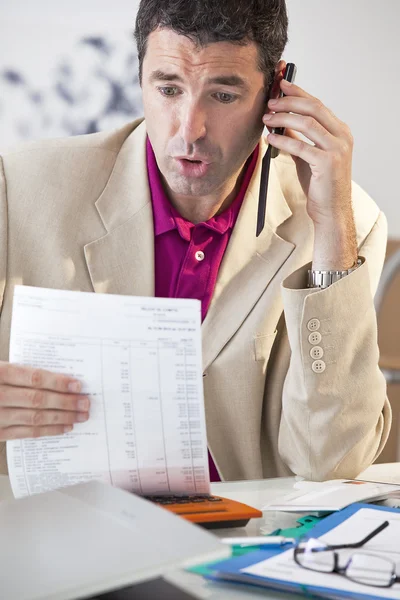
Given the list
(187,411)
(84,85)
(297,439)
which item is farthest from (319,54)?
(187,411)

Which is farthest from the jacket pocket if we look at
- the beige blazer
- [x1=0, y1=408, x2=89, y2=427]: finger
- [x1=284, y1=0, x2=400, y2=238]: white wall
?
[x1=284, y1=0, x2=400, y2=238]: white wall

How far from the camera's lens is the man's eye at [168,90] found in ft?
4.56

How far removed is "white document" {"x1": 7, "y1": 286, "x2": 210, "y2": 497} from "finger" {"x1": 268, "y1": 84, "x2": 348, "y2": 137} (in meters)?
0.64

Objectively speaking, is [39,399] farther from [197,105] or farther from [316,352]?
[197,105]

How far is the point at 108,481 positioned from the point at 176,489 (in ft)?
0.30

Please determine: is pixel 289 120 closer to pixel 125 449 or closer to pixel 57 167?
pixel 57 167

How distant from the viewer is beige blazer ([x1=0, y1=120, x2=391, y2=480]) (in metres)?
1.32

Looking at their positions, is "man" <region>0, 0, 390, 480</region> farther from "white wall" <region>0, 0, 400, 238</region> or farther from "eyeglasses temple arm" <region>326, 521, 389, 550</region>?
"white wall" <region>0, 0, 400, 238</region>

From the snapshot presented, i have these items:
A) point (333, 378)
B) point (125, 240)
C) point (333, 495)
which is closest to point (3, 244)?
point (125, 240)

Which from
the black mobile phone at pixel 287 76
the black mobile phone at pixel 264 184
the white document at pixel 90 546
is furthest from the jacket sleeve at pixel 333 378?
the white document at pixel 90 546

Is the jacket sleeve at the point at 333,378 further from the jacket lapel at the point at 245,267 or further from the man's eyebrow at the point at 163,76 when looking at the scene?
the man's eyebrow at the point at 163,76

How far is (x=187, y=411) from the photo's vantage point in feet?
3.19

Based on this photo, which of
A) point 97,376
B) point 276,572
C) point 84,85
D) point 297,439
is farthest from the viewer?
point 84,85

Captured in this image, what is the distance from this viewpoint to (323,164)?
143cm
